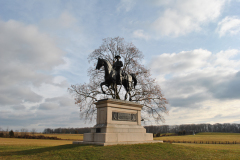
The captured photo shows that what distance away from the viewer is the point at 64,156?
28.0 ft

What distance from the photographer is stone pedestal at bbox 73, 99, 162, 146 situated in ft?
37.0

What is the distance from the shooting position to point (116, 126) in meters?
12.0

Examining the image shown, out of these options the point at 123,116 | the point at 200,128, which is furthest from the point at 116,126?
the point at 200,128

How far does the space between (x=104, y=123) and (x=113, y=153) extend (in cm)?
335

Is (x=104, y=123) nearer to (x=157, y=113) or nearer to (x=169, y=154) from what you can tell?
→ (x=169, y=154)

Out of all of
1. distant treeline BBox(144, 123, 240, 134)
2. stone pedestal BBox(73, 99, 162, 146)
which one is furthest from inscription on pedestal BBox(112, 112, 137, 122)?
distant treeline BBox(144, 123, 240, 134)

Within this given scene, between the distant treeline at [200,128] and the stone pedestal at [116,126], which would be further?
the distant treeline at [200,128]

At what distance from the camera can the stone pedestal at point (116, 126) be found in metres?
11.3

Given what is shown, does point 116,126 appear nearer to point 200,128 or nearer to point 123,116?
point 123,116

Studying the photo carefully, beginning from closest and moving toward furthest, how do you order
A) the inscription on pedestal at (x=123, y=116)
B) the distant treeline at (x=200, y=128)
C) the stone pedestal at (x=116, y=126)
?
the stone pedestal at (x=116, y=126) → the inscription on pedestal at (x=123, y=116) → the distant treeline at (x=200, y=128)

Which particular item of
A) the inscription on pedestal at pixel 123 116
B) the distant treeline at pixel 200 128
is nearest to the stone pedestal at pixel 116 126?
the inscription on pedestal at pixel 123 116

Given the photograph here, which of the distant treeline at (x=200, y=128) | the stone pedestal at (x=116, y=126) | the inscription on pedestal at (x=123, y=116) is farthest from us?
the distant treeline at (x=200, y=128)

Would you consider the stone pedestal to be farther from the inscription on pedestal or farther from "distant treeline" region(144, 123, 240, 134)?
"distant treeline" region(144, 123, 240, 134)

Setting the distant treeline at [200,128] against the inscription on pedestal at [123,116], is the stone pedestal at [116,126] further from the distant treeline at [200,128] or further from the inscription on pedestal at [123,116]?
the distant treeline at [200,128]
